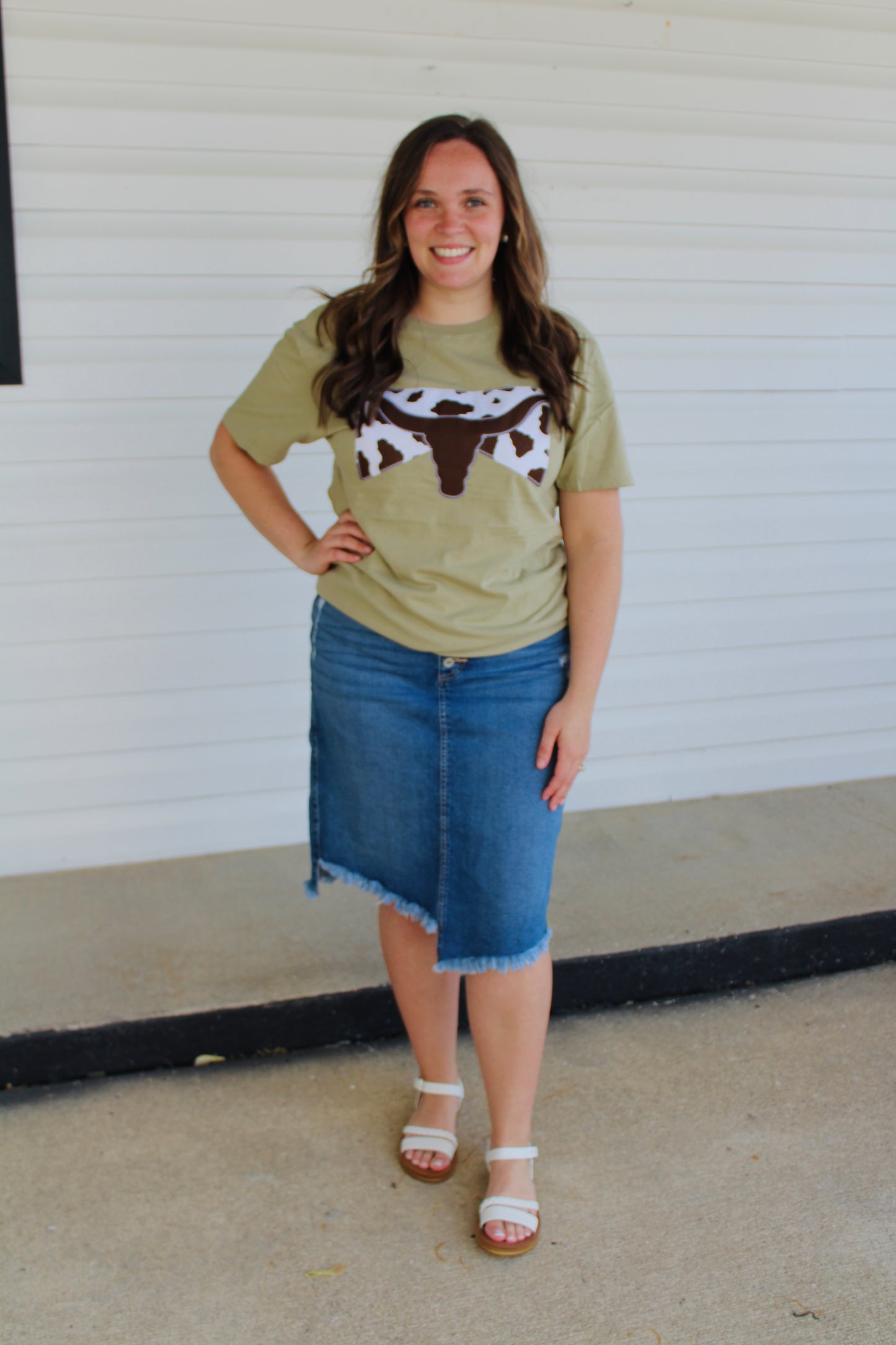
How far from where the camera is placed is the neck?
1828 mm

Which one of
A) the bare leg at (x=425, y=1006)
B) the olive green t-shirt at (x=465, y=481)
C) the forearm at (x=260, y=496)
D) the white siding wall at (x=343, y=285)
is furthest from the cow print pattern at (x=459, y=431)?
the white siding wall at (x=343, y=285)

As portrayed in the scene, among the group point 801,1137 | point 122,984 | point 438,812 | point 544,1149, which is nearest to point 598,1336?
point 544,1149

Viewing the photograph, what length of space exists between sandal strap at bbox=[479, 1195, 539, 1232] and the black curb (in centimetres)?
65

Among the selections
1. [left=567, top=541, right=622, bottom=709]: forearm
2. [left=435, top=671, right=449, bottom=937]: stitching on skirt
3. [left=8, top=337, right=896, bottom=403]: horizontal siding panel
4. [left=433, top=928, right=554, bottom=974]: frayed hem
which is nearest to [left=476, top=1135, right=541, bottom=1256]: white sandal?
[left=433, top=928, right=554, bottom=974]: frayed hem

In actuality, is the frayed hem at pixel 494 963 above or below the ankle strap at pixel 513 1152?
above

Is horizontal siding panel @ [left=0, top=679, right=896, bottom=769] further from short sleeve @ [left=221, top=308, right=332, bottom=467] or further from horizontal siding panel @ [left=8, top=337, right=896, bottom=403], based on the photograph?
short sleeve @ [left=221, top=308, right=332, bottom=467]

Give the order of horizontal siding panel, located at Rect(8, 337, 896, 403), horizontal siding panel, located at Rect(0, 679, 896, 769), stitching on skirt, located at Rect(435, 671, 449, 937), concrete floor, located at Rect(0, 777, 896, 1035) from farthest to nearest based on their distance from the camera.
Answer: horizontal siding panel, located at Rect(0, 679, 896, 769), horizontal siding panel, located at Rect(8, 337, 896, 403), concrete floor, located at Rect(0, 777, 896, 1035), stitching on skirt, located at Rect(435, 671, 449, 937)

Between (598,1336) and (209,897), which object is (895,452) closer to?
(209,897)

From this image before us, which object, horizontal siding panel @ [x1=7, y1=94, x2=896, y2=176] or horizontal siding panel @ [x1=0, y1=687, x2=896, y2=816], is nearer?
horizontal siding panel @ [x1=7, y1=94, x2=896, y2=176]

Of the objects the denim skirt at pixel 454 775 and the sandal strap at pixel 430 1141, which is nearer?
the denim skirt at pixel 454 775

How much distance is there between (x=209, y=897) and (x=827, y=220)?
106 inches

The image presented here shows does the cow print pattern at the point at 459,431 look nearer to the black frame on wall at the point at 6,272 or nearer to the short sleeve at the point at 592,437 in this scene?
the short sleeve at the point at 592,437

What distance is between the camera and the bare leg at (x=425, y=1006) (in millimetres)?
2078

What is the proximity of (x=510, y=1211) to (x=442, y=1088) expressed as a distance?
28 centimetres
